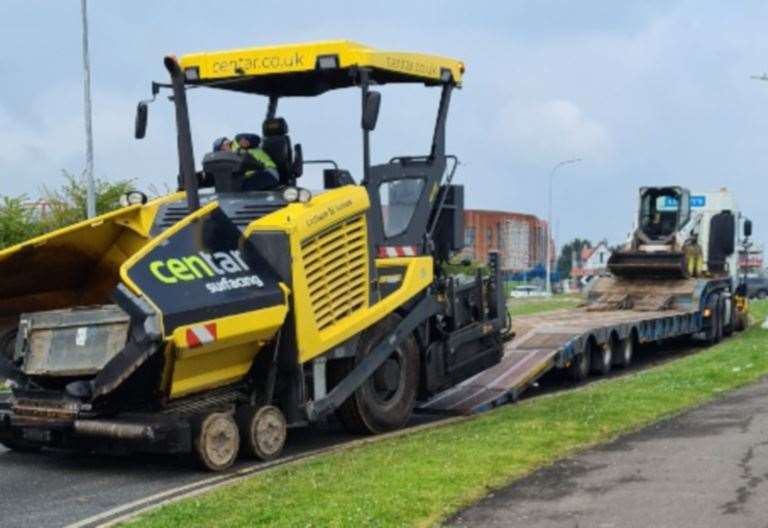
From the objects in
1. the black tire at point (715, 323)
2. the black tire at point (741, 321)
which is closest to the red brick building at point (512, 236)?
the black tire at point (741, 321)

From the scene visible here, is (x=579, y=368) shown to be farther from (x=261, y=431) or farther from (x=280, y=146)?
(x=261, y=431)

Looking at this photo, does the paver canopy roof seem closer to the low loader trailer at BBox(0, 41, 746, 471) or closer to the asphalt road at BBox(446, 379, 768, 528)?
the low loader trailer at BBox(0, 41, 746, 471)

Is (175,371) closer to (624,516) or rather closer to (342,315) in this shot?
(342,315)

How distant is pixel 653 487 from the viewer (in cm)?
755

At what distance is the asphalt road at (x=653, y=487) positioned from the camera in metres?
6.77

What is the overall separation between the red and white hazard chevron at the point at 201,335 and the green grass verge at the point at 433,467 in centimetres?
110

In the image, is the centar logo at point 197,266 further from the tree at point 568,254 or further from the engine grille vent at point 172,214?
the tree at point 568,254

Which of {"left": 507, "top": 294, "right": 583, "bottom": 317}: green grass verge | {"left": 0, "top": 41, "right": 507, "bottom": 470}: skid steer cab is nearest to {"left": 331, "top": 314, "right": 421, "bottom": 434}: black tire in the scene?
{"left": 0, "top": 41, "right": 507, "bottom": 470}: skid steer cab

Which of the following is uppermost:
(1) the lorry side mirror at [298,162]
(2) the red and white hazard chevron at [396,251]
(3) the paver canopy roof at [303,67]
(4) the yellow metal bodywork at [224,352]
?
(3) the paver canopy roof at [303,67]

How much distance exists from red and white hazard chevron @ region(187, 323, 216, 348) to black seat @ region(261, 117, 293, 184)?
2420mm

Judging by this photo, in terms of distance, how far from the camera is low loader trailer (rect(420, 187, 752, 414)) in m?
14.7

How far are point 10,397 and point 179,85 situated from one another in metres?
3.07

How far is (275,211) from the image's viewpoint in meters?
9.76

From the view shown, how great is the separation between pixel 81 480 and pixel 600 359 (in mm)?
9720
